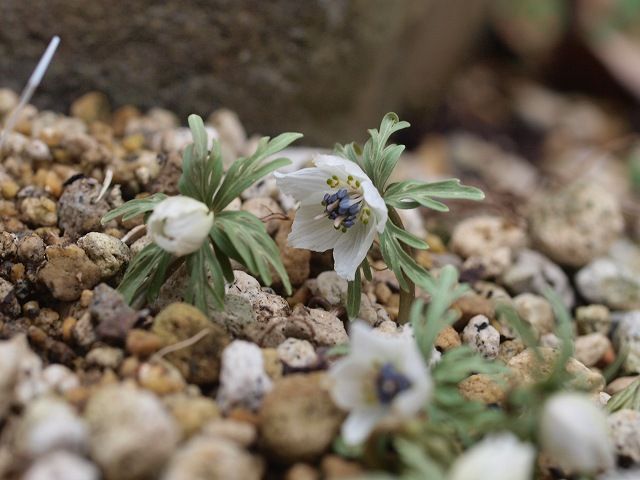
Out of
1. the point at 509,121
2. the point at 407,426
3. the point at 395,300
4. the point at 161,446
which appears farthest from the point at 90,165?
the point at 509,121

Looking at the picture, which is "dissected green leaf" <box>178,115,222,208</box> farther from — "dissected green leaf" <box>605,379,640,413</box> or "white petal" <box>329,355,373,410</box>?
"dissected green leaf" <box>605,379,640,413</box>

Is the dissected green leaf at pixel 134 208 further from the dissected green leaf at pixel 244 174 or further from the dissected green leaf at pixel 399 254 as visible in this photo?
the dissected green leaf at pixel 399 254

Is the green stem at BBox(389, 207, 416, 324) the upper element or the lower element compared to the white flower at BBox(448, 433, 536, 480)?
upper

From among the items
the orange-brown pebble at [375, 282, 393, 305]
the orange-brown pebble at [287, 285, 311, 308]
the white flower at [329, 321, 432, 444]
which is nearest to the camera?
the white flower at [329, 321, 432, 444]

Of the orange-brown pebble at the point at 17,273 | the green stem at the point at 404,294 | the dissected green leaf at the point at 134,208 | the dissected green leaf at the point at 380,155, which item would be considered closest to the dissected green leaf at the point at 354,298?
the green stem at the point at 404,294

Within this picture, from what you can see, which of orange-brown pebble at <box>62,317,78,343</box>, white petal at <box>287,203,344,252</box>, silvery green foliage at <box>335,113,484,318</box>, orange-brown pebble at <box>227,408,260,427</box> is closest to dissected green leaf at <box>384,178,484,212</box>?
silvery green foliage at <box>335,113,484,318</box>
